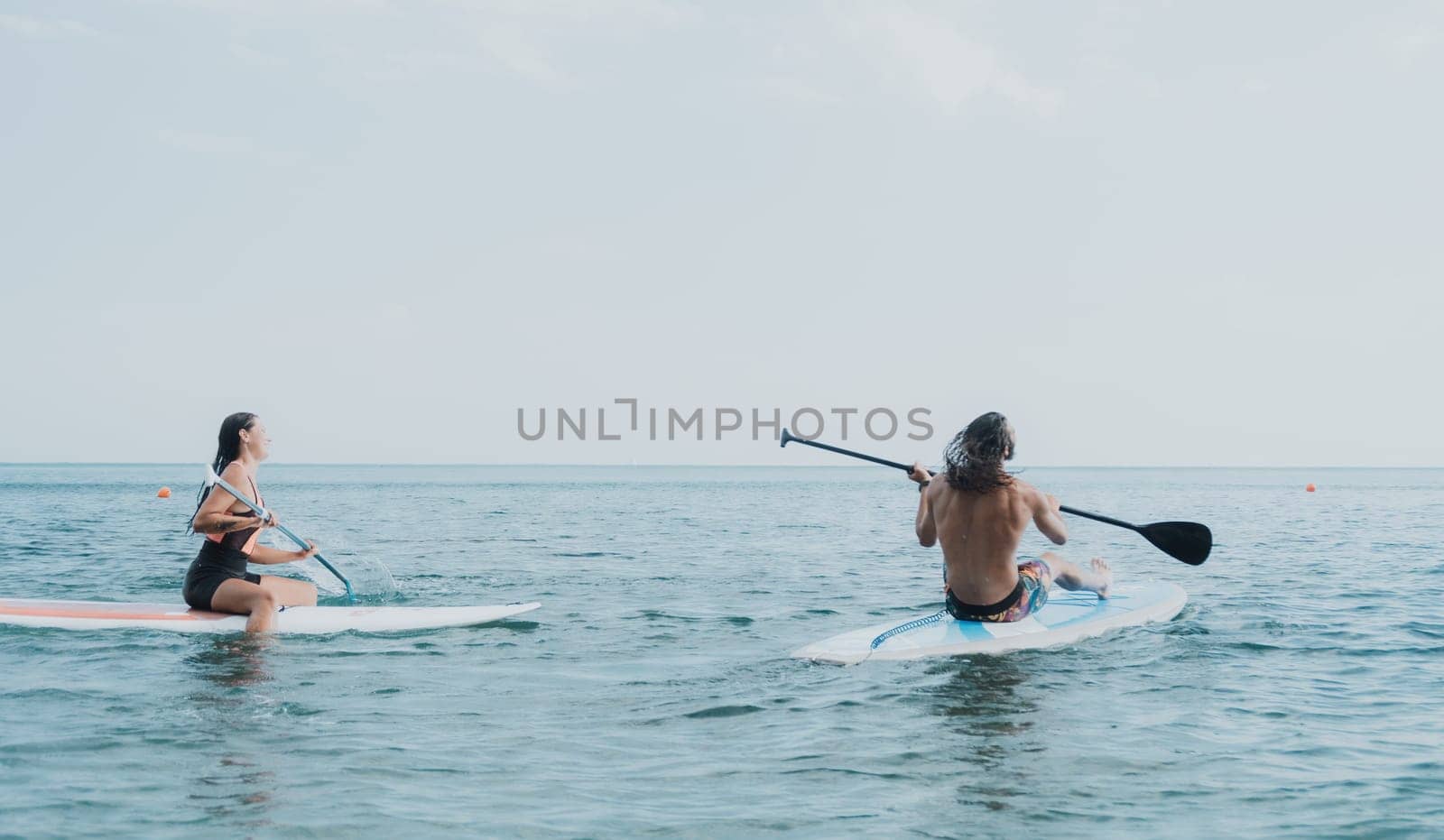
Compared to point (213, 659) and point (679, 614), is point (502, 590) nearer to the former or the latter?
point (679, 614)

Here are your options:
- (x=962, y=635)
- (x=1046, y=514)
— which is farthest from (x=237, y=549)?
(x=1046, y=514)

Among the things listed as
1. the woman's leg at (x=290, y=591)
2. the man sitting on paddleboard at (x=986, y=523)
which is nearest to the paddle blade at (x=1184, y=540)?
the man sitting on paddleboard at (x=986, y=523)

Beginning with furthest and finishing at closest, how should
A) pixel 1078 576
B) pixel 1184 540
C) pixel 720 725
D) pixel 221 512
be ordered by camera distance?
pixel 1184 540, pixel 1078 576, pixel 221 512, pixel 720 725

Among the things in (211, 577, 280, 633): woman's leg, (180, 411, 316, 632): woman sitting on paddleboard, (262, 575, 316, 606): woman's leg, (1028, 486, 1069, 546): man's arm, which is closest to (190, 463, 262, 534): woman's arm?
(180, 411, 316, 632): woman sitting on paddleboard

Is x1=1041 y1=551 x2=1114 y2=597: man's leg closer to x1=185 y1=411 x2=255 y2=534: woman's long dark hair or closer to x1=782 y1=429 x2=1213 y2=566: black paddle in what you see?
x1=782 y1=429 x2=1213 y2=566: black paddle

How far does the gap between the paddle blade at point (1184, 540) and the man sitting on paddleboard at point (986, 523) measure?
4.95 ft

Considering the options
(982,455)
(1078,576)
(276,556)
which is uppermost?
(982,455)

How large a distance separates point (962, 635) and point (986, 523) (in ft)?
3.05

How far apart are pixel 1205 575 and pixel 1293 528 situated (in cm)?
1280

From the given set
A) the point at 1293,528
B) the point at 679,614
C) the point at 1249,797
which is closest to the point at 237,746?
the point at 1249,797

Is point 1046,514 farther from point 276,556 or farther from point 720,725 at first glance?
point 276,556

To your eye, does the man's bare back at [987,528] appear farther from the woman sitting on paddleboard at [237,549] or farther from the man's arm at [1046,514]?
the woman sitting on paddleboard at [237,549]

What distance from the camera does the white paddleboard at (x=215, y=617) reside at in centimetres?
866

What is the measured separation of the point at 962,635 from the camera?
7.77 meters
